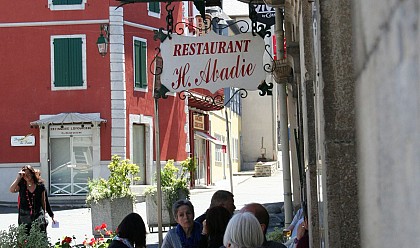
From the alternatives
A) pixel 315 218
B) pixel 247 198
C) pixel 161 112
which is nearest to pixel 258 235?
pixel 315 218

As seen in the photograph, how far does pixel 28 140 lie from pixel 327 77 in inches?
1193

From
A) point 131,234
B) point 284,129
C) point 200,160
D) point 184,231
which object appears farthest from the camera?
point 200,160

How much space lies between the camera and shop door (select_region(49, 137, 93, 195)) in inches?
1273

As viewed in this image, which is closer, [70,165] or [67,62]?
[70,165]

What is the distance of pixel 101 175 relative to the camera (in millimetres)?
32406

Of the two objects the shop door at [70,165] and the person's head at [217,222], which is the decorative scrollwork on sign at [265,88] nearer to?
the person's head at [217,222]

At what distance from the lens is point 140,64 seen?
3419 centimetres

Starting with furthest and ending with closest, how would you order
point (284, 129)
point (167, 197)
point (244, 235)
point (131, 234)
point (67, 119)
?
point (67, 119) < point (167, 197) < point (284, 129) < point (131, 234) < point (244, 235)

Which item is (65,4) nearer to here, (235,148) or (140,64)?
(140,64)

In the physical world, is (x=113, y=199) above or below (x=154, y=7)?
below

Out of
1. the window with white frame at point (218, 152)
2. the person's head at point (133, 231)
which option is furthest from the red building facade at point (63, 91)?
the person's head at point (133, 231)

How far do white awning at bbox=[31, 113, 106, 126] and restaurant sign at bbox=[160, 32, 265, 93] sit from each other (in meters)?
23.1

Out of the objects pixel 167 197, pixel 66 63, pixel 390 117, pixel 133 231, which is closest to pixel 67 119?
pixel 66 63

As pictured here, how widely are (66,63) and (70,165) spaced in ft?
12.3
